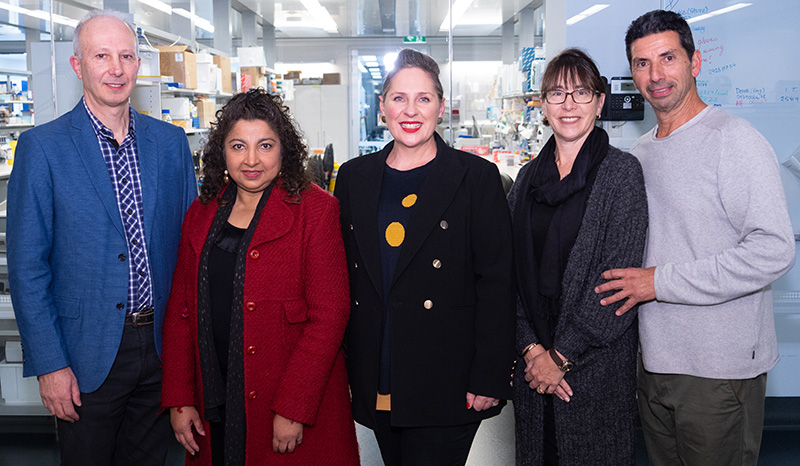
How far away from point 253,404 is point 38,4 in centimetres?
334

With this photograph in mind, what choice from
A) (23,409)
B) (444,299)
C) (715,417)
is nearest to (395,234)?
(444,299)

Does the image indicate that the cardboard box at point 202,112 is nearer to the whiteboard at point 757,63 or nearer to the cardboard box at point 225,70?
the cardboard box at point 225,70

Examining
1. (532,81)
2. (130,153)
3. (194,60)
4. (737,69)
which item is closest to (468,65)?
(532,81)

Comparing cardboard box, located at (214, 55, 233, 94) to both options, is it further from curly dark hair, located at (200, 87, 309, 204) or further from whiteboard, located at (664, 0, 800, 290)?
curly dark hair, located at (200, 87, 309, 204)

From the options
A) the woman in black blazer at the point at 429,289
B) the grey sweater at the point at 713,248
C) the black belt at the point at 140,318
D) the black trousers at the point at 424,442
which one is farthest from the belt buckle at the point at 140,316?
the grey sweater at the point at 713,248

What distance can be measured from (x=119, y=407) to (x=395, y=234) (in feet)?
3.39

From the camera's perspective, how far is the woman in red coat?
168 centimetres

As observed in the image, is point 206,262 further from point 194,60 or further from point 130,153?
point 194,60

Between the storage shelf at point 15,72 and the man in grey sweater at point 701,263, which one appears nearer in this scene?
the man in grey sweater at point 701,263

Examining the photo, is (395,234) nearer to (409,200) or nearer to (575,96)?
(409,200)

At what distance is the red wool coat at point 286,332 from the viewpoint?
5.50 ft

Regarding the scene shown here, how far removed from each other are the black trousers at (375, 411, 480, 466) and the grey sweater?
643 millimetres

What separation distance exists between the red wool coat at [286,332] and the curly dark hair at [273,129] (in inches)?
2.2

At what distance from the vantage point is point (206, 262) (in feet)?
5.62
